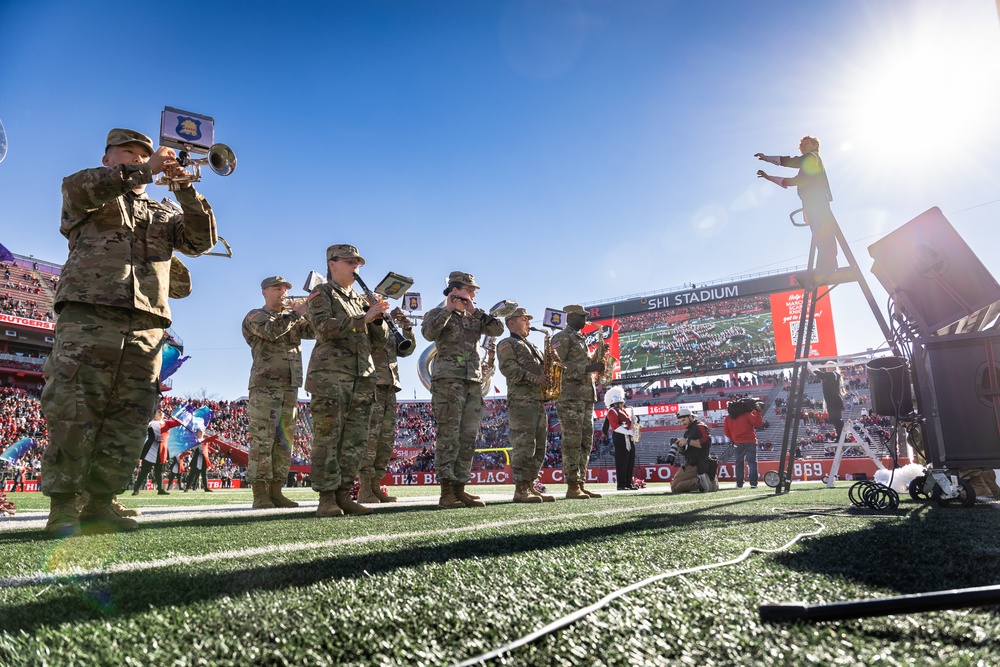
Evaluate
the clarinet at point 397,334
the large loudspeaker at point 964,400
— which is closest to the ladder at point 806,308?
the large loudspeaker at point 964,400

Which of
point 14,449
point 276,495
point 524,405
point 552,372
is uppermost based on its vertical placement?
point 552,372

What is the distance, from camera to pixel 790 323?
121ft

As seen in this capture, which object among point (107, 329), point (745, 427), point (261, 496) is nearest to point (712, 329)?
point (745, 427)

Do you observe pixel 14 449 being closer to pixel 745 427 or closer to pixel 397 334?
pixel 397 334

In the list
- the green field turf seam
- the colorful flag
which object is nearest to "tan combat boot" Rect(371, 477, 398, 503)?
the green field turf seam

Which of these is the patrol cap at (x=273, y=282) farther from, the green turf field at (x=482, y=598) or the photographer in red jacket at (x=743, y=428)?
the photographer in red jacket at (x=743, y=428)

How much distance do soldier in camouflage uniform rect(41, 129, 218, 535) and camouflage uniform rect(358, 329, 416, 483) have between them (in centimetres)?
412

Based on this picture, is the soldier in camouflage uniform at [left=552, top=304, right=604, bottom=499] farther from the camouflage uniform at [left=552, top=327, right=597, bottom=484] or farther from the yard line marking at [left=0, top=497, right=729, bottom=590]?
the yard line marking at [left=0, top=497, right=729, bottom=590]

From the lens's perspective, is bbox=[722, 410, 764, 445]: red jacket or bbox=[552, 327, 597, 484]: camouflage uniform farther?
bbox=[722, 410, 764, 445]: red jacket

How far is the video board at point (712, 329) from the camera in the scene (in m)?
37.0

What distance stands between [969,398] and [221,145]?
5.30 metres

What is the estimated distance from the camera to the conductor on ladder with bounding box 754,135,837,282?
6.20 metres

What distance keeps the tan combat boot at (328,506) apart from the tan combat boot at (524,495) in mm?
2139

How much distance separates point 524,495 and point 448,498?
100cm
